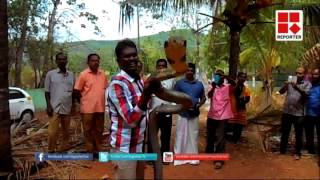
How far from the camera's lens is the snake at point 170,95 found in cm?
253

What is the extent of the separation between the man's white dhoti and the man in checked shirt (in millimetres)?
4403

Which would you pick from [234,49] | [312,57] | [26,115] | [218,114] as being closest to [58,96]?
[218,114]

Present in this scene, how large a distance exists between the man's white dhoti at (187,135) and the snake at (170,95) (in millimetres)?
4591

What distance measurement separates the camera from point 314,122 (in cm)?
823

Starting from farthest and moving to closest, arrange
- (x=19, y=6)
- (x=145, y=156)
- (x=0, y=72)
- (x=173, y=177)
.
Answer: (x=19, y=6), (x=173, y=177), (x=0, y=72), (x=145, y=156)

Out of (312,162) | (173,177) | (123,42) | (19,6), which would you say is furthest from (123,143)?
(19,6)

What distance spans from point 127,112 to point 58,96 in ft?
14.3

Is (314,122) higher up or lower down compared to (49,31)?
lower down

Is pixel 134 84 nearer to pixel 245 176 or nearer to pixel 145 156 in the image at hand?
pixel 145 156

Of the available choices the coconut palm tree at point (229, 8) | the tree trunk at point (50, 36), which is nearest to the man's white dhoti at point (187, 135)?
the coconut palm tree at point (229, 8)

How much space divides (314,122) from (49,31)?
14260 millimetres

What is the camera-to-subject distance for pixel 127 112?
3.07 m

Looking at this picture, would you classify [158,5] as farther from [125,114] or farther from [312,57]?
[125,114]

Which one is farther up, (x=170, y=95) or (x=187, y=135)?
(x=170, y=95)
